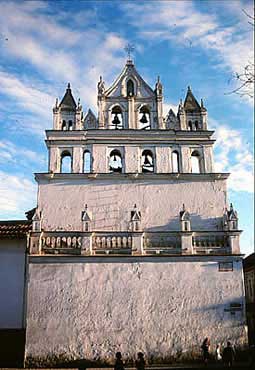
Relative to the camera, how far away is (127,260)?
15867 millimetres

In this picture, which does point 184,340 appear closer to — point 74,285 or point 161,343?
point 161,343

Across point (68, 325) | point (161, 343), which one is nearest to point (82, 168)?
point (68, 325)

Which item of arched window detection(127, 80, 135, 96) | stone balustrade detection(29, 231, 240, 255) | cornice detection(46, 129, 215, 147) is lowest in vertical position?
stone balustrade detection(29, 231, 240, 255)

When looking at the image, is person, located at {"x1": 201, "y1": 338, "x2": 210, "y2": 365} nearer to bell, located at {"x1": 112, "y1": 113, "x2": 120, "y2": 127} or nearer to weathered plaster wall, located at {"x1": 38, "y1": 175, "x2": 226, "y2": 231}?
weathered plaster wall, located at {"x1": 38, "y1": 175, "x2": 226, "y2": 231}

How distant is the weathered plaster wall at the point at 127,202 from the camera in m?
19.0

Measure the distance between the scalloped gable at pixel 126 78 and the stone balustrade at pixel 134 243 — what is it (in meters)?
8.70

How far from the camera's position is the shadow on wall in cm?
1911

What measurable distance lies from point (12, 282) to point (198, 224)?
916cm

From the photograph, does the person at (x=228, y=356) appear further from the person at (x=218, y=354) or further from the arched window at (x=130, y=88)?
the arched window at (x=130, y=88)

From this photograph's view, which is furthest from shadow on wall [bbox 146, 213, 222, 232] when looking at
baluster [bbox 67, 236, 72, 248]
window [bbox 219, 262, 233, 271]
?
baluster [bbox 67, 236, 72, 248]

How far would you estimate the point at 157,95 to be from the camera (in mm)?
21359

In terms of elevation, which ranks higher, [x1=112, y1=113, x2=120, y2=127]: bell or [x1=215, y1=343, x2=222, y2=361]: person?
[x1=112, y1=113, x2=120, y2=127]: bell

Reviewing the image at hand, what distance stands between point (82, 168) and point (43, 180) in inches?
79.7

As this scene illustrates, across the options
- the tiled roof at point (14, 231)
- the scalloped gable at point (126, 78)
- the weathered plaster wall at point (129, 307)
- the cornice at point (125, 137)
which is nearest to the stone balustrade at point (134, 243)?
the weathered plaster wall at point (129, 307)
